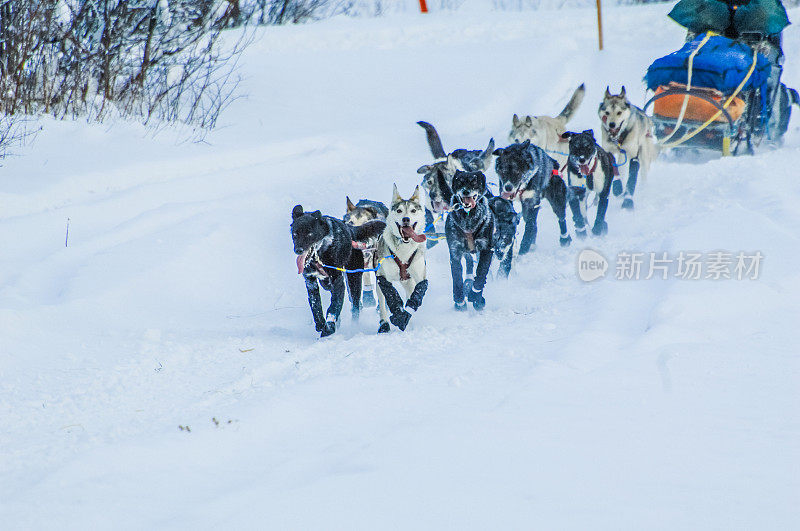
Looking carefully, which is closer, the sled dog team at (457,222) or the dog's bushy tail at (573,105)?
the sled dog team at (457,222)

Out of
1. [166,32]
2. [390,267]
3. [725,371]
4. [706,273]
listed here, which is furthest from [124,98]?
[725,371]

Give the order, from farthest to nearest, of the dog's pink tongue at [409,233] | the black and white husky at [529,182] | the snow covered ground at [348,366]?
the black and white husky at [529,182]
the dog's pink tongue at [409,233]
the snow covered ground at [348,366]

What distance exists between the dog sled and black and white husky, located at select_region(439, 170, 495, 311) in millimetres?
3554

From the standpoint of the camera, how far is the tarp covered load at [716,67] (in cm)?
823

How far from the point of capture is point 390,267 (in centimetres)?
525

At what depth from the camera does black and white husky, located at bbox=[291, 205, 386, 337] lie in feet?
16.2

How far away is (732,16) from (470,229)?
5140 mm

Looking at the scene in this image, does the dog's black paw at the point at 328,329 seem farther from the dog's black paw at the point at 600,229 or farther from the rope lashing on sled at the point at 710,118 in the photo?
the rope lashing on sled at the point at 710,118

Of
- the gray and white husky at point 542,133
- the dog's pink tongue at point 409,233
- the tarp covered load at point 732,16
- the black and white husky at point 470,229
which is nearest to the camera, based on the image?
the dog's pink tongue at point 409,233

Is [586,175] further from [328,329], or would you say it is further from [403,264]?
[328,329]

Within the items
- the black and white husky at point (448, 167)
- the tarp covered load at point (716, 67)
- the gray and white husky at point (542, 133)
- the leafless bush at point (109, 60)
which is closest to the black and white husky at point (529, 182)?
the black and white husky at point (448, 167)

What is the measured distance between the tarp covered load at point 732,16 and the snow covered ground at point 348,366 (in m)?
1.34

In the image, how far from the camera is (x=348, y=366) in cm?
435

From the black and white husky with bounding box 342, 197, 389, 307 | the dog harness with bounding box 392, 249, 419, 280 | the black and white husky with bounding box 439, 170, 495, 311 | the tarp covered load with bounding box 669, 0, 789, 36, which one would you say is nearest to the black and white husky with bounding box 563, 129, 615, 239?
the black and white husky with bounding box 439, 170, 495, 311
